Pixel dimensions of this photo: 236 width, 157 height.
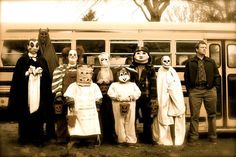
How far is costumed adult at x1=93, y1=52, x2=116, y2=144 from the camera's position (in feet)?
25.2

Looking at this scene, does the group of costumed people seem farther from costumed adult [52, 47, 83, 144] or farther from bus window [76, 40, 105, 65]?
bus window [76, 40, 105, 65]

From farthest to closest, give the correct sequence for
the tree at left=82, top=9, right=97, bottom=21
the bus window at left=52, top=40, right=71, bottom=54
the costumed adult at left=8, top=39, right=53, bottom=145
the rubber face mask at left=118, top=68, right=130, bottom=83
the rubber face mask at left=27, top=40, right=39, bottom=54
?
the tree at left=82, top=9, right=97, bottom=21 < the bus window at left=52, top=40, right=71, bottom=54 < the rubber face mask at left=118, top=68, right=130, bottom=83 < the rubber face mask at left=27, top=40, right=39, bottom=54 < the costumed adult at left=8, top=39, right=53, bottom=145

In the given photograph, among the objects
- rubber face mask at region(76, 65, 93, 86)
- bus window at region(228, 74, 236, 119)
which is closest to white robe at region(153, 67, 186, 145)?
rubber face mask at region(76, 65, 93, 86)

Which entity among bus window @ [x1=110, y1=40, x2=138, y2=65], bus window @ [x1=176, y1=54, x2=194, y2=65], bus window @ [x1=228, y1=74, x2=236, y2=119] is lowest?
bus window @ [x1=228, y1=74, x2=236, y2=119]

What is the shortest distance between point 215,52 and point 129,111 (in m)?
3.59

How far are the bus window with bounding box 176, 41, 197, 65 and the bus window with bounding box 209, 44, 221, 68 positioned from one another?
2.30ft

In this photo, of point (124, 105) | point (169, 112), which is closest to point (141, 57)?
point (124, 105)

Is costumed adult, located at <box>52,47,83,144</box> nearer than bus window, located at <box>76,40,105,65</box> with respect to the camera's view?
Yes

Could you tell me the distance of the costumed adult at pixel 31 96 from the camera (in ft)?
23.2

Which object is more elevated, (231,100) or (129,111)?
(231,100)

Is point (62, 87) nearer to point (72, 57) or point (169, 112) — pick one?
point (72, 57)

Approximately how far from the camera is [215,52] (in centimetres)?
976

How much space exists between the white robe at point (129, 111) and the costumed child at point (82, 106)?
44cm

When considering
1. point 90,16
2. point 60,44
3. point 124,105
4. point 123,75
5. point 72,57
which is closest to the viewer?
point 124,105
